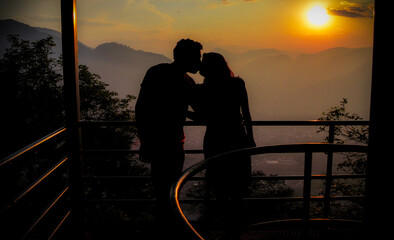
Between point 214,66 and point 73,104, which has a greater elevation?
point 214,66

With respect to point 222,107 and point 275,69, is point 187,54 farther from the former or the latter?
point 275,69

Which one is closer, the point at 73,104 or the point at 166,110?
the point at 166,110

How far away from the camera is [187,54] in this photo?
6.35 feet

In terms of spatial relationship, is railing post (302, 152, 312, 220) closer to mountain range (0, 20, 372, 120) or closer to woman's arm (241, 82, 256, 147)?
woman's arm (241, 82, 256, 147)

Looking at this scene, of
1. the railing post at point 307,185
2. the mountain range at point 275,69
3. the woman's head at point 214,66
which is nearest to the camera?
the railing post at point 307,185

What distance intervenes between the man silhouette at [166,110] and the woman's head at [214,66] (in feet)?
0.47

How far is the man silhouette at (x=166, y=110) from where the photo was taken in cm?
194

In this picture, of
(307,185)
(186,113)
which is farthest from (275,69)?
(307,185)

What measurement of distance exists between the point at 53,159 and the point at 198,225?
17.4 m

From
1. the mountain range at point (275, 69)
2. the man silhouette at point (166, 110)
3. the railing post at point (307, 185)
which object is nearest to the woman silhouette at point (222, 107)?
the man silhouette at point (166, 110)

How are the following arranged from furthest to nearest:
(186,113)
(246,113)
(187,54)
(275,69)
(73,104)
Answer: (275,69) < (73,104) < (246,113) < (186,113) < (187,54)

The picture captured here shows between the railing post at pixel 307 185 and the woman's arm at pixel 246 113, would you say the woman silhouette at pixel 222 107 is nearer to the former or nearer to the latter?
the woman's arm at pixel 246 113

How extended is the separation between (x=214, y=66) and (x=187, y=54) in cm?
29

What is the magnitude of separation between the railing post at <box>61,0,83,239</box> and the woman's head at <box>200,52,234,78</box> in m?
1.02
